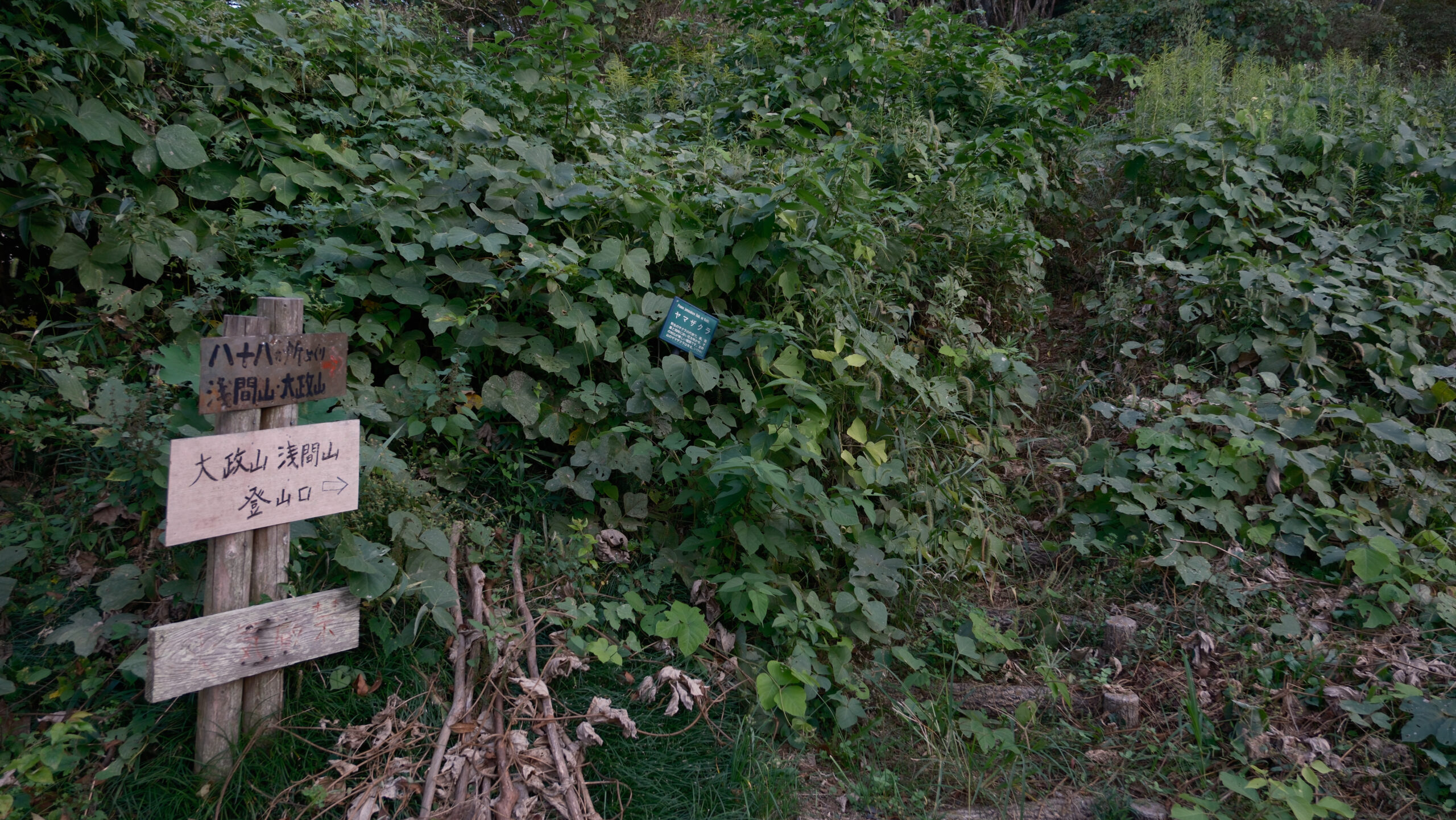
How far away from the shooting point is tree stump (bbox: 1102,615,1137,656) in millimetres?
2984

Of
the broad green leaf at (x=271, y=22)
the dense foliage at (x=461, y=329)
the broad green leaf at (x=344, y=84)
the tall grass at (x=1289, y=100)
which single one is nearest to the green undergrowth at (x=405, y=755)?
the dense foliage at (x=461, y=329)

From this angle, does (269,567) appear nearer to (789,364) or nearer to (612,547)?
(612,547)

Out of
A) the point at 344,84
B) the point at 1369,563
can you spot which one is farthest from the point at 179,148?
the point at 1369,563

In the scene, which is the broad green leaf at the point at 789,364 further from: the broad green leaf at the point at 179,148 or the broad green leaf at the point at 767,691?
the broad green leaf at the point at 179,148

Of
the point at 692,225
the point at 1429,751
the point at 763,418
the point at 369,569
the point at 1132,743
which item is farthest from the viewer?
the point at 692,225

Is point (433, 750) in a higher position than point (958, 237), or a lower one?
lower

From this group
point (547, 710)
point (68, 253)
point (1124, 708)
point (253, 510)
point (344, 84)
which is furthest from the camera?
point (344, 84)

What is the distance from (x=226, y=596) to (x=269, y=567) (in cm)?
13

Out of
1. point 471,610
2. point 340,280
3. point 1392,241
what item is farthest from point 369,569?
point 1392,241

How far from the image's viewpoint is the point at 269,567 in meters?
2.20

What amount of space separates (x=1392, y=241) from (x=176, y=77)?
6260mm

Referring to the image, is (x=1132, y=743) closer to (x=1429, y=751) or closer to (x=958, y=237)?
(x=1429, y=751)

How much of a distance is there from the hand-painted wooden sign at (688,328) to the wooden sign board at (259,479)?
1.25 m

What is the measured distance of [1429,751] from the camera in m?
2.46
